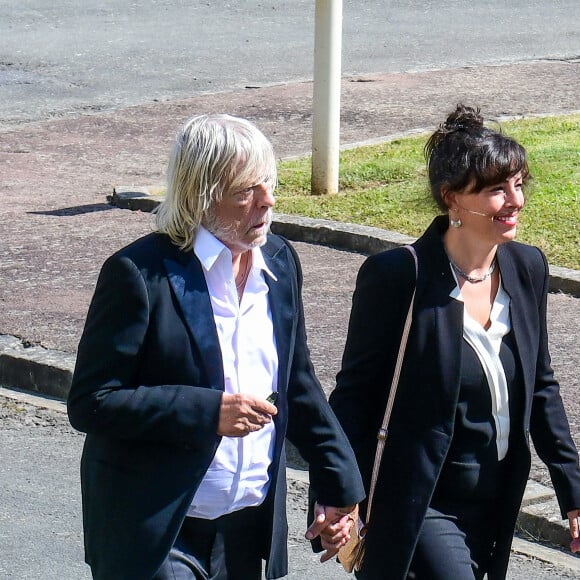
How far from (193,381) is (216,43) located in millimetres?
14823

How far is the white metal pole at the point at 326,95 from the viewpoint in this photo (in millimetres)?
10414

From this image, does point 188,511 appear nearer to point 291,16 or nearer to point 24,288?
point 24,288

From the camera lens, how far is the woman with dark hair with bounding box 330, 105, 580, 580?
3703 mm

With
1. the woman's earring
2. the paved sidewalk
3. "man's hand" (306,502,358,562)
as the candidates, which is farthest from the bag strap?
the paved sidewalk

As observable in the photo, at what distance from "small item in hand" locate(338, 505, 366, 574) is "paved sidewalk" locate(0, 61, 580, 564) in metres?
1.82

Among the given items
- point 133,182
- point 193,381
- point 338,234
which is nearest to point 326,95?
point 338,234

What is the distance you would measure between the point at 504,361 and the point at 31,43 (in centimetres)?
1445

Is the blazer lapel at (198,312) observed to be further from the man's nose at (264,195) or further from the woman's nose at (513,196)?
the woman's nose at (513,196)

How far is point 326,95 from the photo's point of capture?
34.9 feet

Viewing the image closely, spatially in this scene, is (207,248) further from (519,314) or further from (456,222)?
(519,314)

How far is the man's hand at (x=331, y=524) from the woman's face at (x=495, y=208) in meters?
0.87

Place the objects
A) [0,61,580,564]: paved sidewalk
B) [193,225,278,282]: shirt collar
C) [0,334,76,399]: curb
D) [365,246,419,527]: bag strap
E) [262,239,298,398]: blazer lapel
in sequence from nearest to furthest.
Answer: [193,225,278,282]: shirt collar, [262,239,298,398]: blazer lapel, [365,246,419,527]: bag strap, [0,334,76,399]: curb, [0,61,580,564]: paved sidewalk

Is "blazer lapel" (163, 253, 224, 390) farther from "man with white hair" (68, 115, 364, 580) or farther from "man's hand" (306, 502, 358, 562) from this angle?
"man's hand" (306, 502, 358, 562)

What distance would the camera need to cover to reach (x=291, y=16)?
19.5m
